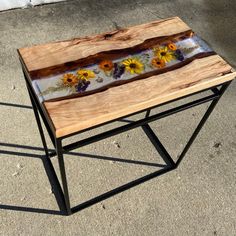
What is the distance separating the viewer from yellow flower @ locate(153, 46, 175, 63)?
151 cm

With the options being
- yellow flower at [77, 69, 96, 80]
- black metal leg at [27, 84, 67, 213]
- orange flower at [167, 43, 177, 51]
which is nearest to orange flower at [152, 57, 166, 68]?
orange flower at [167, 43, 177, 51]

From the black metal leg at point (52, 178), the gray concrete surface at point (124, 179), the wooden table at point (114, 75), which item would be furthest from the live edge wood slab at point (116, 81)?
the gray concrete surface at point (124, 179)

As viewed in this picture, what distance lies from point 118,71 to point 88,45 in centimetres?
22

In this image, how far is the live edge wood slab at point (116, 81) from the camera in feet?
4.05

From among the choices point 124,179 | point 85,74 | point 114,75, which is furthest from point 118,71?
point 124,179

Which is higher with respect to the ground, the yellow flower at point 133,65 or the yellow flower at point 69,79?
the yellow flower at point 133,65

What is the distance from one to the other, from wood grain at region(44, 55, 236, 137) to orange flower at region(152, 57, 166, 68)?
0.20ft

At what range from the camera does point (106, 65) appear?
4.70ft

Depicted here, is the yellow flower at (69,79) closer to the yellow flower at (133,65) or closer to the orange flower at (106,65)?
the orange flower at (106,65)

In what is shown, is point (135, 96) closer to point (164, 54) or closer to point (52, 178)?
point (164, 54)

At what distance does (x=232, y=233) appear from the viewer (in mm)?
1799

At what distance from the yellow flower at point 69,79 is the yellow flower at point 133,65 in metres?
0.25

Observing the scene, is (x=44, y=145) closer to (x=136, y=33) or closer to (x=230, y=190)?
(x=136, y=33)

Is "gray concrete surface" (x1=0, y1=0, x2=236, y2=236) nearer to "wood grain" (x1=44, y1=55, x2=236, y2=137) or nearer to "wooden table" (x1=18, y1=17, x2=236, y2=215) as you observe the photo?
"wooden table" (x1=18, y1=17, x2=236, y2=215)
